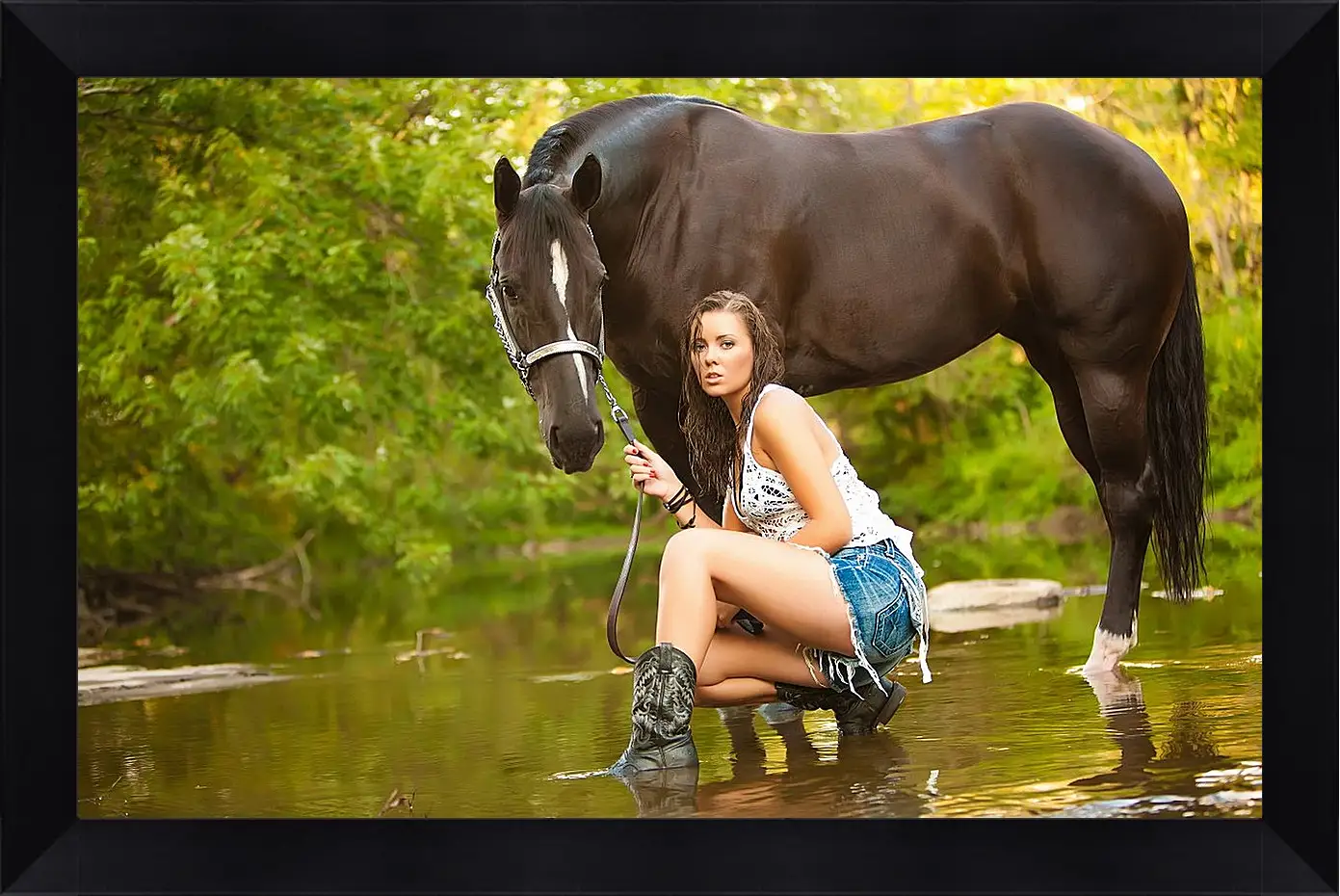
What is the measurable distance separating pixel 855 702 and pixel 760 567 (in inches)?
23.5

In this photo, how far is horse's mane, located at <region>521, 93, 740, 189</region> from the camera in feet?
10.0

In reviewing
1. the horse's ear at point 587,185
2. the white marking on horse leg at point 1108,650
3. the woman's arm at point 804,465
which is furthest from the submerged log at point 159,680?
the white marking on horse leg at point 1108,650

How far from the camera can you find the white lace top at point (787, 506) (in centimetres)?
282

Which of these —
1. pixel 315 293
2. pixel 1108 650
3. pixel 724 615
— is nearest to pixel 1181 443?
pixel 1108 650

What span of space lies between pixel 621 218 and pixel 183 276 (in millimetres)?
3435

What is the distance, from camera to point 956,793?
2576 mm

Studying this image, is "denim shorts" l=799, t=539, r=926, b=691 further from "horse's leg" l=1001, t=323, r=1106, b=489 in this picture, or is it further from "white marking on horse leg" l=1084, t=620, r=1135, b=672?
"horse's leg" l=1001, t=323, r=1106, b=489

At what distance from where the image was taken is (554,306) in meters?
2.83

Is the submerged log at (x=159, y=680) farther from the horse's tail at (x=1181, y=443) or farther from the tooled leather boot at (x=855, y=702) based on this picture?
the horse's tail at (x=1181, y=443)

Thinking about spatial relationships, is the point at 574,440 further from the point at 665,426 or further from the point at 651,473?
the point at 665,426

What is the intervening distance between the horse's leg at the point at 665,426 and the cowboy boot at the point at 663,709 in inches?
36.8

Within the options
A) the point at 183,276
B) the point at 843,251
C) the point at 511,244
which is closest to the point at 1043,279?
the point at 843,251

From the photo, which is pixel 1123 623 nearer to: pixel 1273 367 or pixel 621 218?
pixel 1273 367
